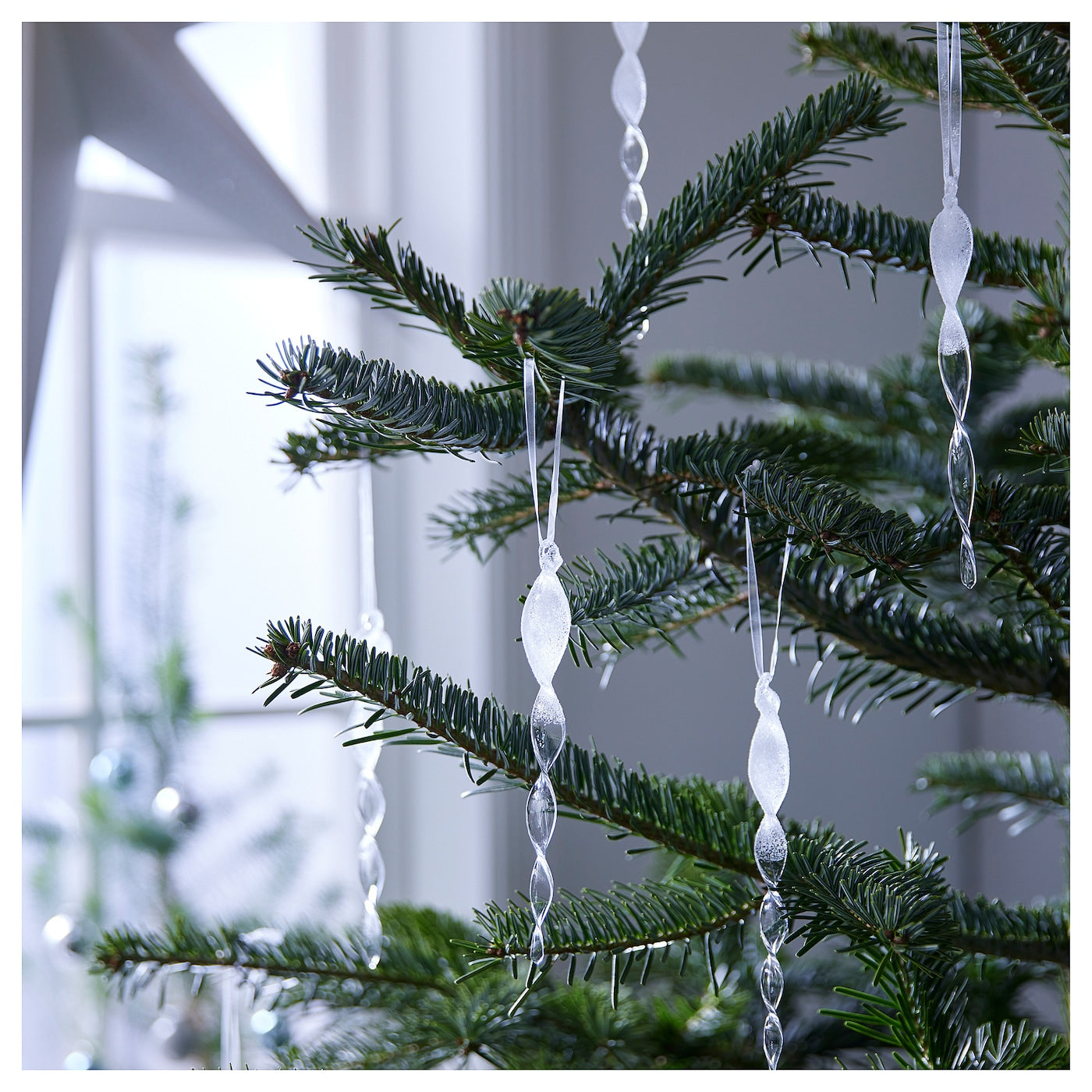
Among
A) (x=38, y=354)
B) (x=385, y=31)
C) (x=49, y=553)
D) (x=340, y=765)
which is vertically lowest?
(x=340, y=765)

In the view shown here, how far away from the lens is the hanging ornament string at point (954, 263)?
0.28 m

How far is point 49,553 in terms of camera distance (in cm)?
113

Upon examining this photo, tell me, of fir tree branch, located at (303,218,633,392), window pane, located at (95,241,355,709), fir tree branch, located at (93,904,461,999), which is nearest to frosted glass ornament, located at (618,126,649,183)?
fir tree branch, located at (303,218,633,392)

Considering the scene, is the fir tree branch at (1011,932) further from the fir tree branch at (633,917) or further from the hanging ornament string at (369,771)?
the hanging ornament string at (369,771)

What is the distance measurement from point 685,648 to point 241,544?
56cm

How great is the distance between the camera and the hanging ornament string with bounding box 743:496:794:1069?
0.29 m

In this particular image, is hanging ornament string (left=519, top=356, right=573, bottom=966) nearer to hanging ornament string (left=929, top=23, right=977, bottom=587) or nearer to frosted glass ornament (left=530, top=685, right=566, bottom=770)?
frosted glass ornament (left=530, top=685, right=566, bottom=770)

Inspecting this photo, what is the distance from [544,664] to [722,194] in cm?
18

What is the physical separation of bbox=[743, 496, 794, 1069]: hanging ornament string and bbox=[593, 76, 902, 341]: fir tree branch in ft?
0.31

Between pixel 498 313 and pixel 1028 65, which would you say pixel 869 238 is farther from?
pixel 498 313

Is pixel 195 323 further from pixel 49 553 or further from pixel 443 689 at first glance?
pixel 443 689

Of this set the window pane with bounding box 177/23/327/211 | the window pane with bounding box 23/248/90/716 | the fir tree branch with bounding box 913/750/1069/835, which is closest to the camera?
the fir tree branch with bounding box 913/750/1069/835

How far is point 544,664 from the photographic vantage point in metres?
0.26
